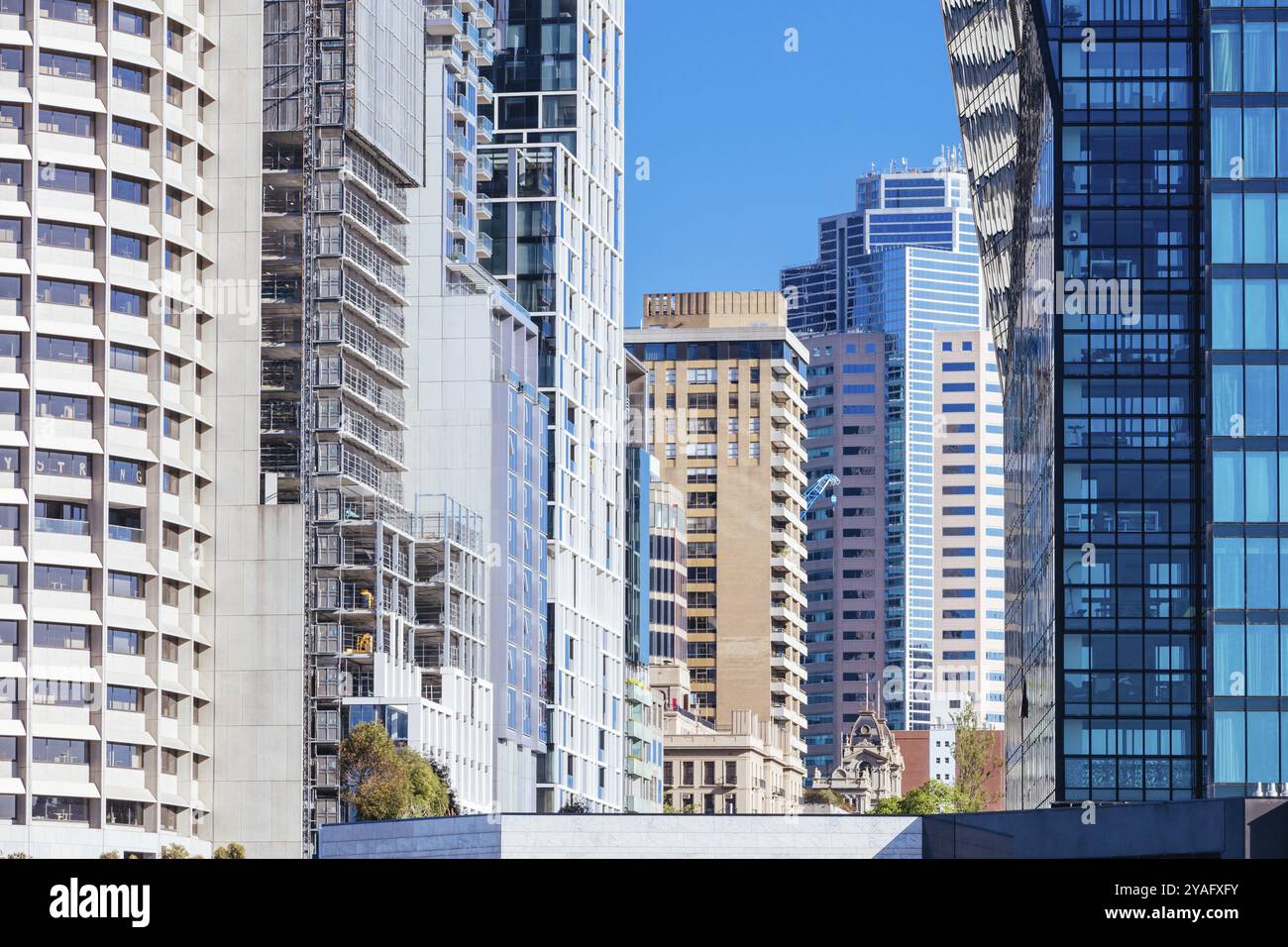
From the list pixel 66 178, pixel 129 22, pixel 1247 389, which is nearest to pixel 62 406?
pixel 66 178

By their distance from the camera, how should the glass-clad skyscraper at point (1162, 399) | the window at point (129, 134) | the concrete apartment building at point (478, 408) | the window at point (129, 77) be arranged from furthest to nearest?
the concrete apartment building at point (478, 408), the window at point (129, 77), the window at point (129, 134), the glass-clad skyscraper at point (1162, 399)

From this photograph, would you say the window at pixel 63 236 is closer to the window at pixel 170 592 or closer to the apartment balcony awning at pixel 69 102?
the apartment balcony awning at pixel 69 102

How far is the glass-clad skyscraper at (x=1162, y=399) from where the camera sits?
107m

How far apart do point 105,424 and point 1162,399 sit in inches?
2498

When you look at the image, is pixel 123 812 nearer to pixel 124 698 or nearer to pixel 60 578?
pixel 124 698

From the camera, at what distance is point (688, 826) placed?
97688mm

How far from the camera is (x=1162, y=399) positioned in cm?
11144

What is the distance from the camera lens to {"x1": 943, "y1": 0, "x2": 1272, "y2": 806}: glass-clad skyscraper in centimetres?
10694

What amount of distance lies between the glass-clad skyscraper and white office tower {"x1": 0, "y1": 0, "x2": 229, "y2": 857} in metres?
Answer: 53.0

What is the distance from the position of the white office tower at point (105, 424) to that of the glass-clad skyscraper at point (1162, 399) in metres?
53.0

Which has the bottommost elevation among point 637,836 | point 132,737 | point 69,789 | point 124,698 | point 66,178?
point 637,836

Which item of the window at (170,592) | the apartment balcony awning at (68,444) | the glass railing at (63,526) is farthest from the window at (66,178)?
the window at (170,592)

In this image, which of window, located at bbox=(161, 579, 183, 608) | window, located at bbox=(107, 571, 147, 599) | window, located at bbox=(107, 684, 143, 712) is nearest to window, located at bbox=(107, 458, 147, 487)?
window, located at bbox=(107, 571, 147, 599)
